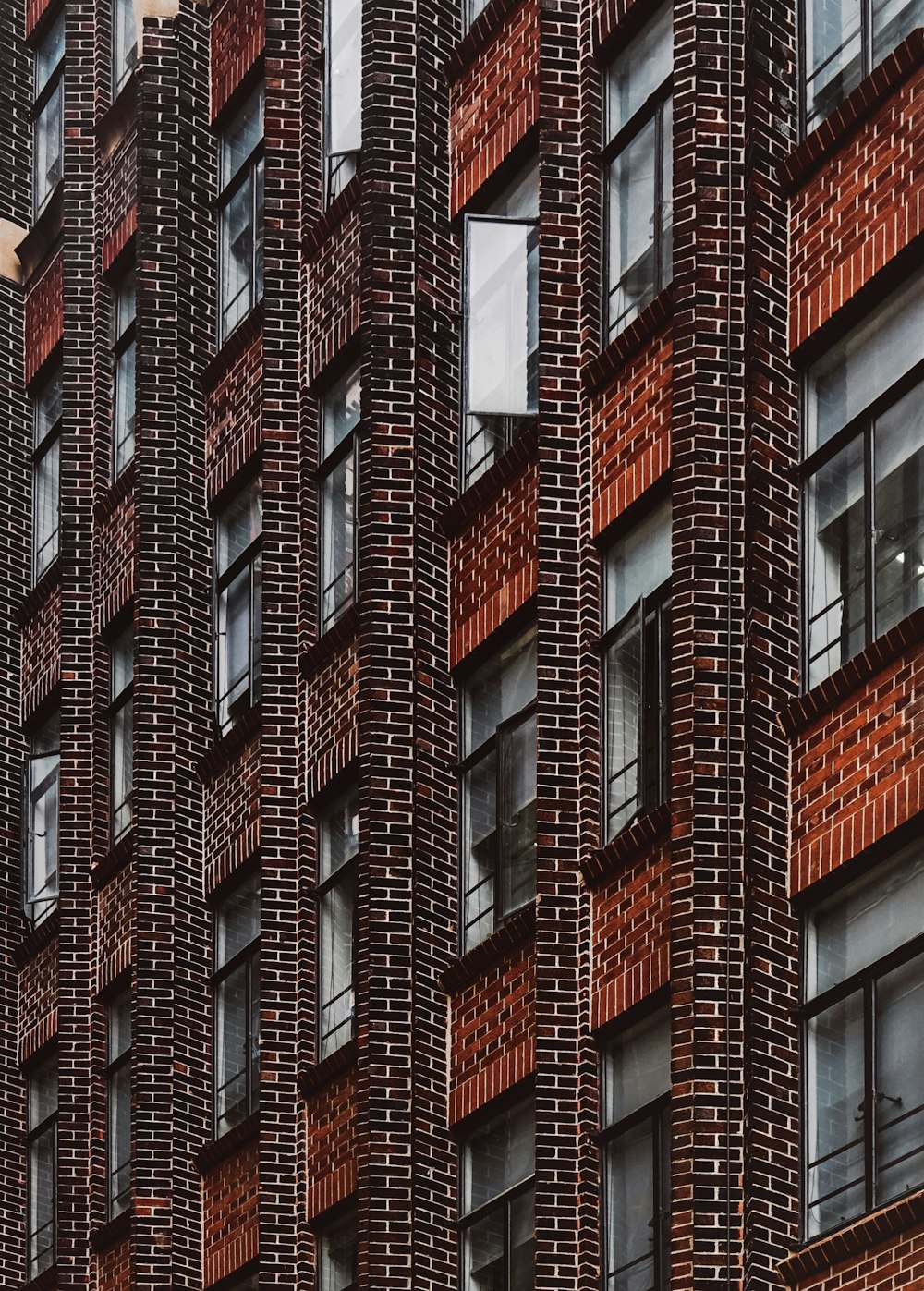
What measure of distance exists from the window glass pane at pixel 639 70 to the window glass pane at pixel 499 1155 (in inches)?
335

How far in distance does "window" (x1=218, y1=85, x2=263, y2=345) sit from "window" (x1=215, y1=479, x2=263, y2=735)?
2175 mm

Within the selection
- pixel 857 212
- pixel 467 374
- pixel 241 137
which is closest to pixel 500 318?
pixel 467 374

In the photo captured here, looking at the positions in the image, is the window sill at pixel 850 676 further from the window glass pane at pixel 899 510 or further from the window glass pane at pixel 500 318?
the window glass pane at pixel 500 318

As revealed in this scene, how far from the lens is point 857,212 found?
82.2ft

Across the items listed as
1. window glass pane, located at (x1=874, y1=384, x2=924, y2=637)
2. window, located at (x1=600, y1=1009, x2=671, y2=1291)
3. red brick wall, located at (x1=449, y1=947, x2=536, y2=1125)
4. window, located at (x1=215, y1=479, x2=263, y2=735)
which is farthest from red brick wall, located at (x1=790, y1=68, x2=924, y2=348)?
window, located at (x1=215, y1=479, x2=263, y2=735)

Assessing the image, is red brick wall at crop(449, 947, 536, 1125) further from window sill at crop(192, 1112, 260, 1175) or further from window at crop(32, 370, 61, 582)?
window at crop(32, 370, 61, 582)

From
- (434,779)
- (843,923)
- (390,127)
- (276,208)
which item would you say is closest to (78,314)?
(276,208)

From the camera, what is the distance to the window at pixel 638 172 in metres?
28.1

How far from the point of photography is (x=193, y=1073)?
117 feet

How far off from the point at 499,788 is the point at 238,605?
7.31 metres

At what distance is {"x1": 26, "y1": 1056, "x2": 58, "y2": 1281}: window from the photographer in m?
39.5

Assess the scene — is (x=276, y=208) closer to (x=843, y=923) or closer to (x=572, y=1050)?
(x=572, y=1050)

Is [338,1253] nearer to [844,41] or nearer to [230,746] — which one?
[230,746]

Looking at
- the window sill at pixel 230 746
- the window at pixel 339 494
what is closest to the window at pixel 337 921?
the window sill at pixel 230 746
